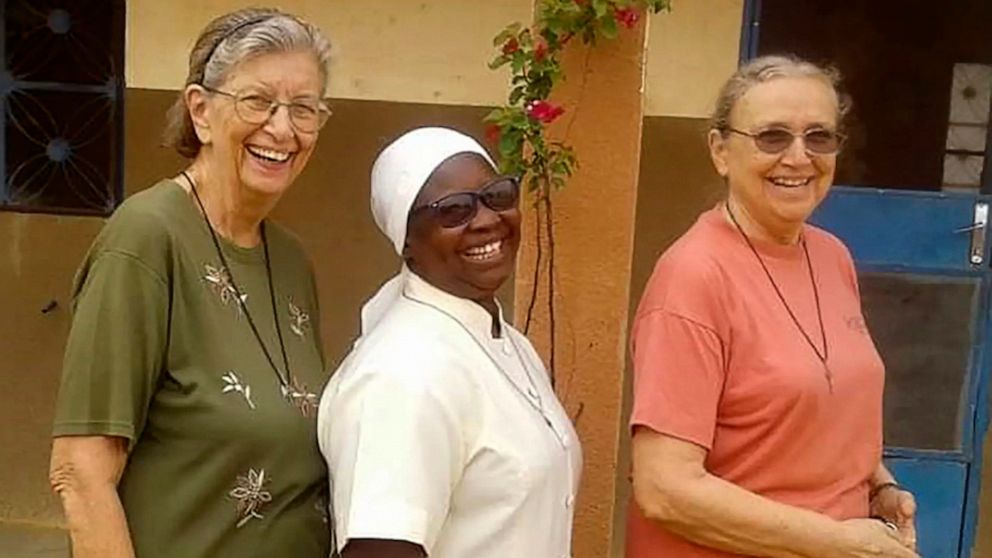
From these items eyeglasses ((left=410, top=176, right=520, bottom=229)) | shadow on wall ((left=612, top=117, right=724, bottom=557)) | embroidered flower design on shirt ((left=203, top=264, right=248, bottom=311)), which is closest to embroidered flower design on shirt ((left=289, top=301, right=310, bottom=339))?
embroidered flower design on shirt ((left=203, top=264, right=248, bottom=311))

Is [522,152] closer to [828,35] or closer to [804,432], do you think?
[804,432]

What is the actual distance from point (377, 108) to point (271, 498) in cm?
257

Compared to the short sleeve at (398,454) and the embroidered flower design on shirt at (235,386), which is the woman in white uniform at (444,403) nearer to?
the short sleeve at (398,454)

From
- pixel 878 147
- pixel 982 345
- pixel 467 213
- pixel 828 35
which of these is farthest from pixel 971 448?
pixel 467 213

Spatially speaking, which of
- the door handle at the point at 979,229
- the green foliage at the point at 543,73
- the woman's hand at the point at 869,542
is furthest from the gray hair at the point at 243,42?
the door handle at the point at 979,229

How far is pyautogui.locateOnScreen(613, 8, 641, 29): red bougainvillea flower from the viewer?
8.57ft

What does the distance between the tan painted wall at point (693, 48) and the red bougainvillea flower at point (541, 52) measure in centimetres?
159

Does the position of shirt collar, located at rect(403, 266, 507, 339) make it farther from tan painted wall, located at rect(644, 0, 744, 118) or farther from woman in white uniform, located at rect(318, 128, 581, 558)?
tan painted wall, located at rect(644, 0, 744, 118)

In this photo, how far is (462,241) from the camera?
186 centimetres

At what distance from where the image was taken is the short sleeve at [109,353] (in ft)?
5.91

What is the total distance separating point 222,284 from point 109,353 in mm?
229

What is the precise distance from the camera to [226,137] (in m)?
1.97

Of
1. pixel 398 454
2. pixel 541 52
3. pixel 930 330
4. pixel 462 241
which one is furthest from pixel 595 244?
pixel 930 330

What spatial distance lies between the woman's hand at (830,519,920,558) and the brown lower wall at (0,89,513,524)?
2.46m
